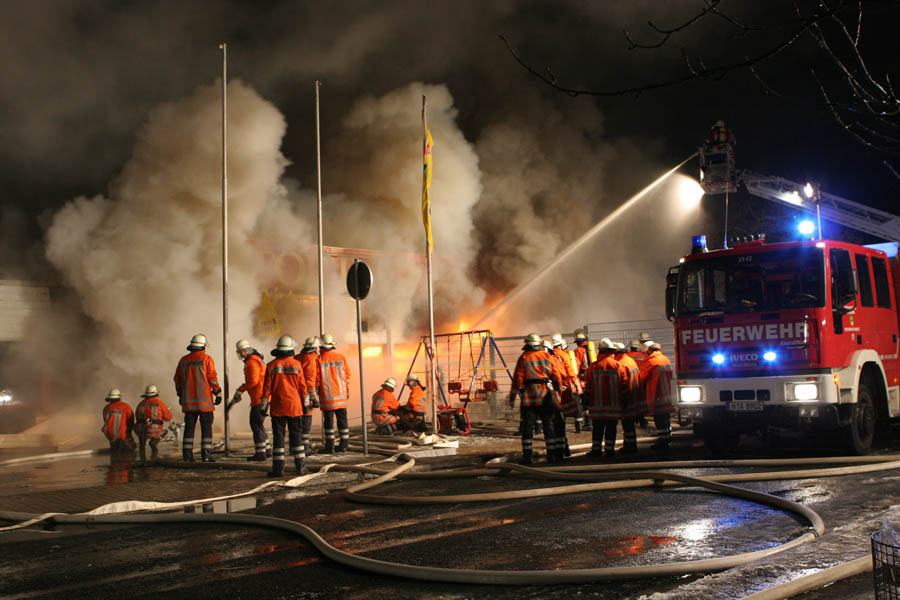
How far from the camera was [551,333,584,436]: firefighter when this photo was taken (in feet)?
36.3

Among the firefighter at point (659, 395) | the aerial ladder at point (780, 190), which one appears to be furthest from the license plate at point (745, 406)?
the aerial ladder at point (780, 190)

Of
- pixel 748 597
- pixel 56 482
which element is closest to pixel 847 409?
pixel 748 597

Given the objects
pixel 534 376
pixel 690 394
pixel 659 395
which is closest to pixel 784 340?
pixel 690 394

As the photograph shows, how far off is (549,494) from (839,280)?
4.43 m

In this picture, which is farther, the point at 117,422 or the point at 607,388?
the point at 117,422

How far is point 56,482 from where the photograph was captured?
9.49 meters

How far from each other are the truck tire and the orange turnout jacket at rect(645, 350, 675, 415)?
251 cm

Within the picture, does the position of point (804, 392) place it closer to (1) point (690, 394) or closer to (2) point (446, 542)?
(1) point (690, 394)

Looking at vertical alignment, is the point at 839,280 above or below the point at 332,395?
above

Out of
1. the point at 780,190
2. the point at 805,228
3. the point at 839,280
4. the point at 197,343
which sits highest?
the point at 780,190

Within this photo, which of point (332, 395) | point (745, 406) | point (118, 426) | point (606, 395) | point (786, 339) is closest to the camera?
point (786, 339)

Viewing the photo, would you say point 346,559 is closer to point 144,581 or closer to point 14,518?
point 144,581

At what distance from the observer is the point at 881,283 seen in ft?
31.7

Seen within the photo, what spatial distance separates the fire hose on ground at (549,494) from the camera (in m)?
3.85
